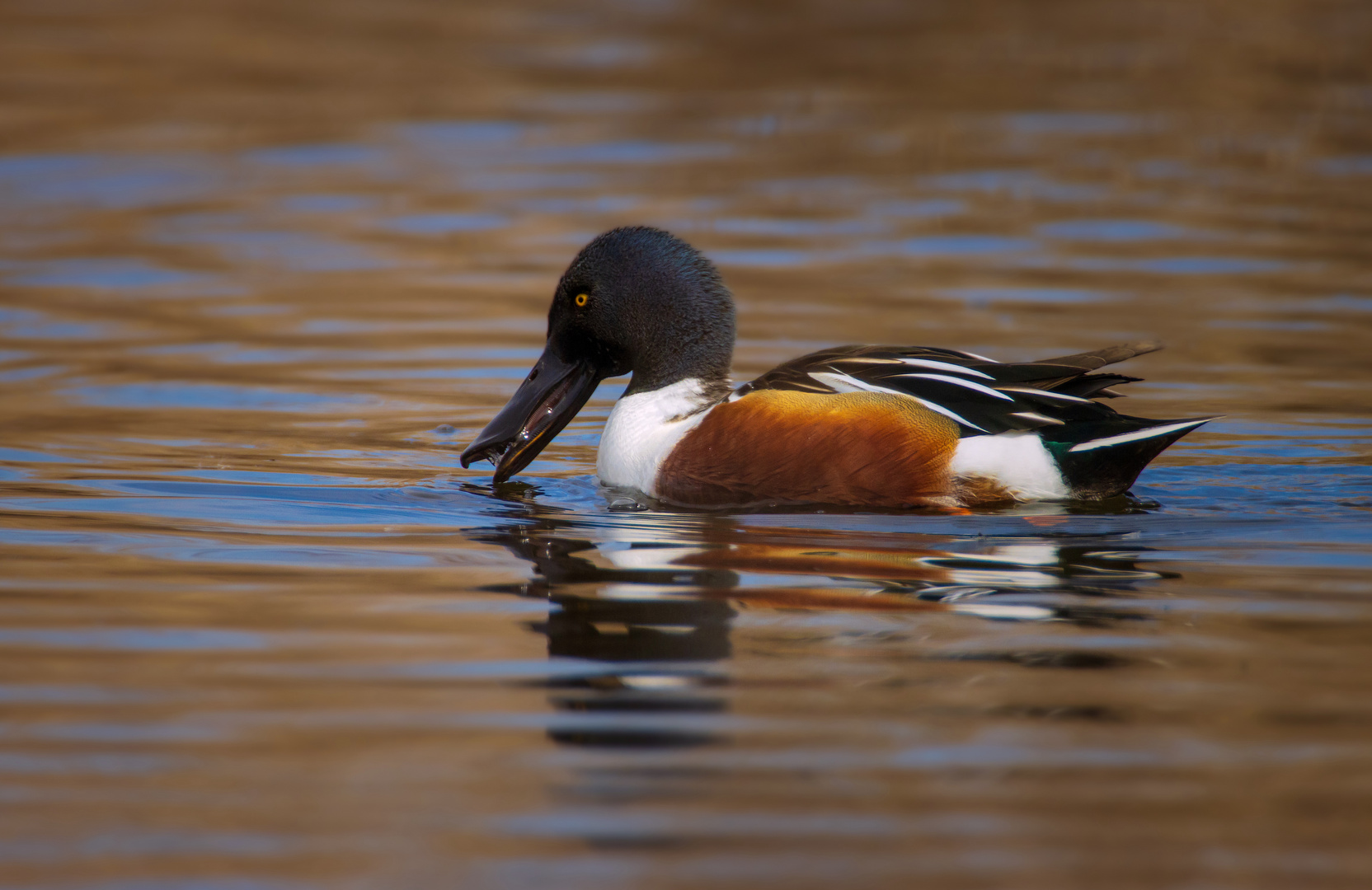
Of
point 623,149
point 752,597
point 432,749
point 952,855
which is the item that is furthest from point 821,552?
point 623,149

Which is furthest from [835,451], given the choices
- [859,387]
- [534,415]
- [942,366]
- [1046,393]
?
[534,415]

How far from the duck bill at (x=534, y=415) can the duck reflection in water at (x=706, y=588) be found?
21.9 inches

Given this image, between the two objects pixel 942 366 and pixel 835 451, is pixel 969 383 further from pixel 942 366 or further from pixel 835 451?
pixel 835 451

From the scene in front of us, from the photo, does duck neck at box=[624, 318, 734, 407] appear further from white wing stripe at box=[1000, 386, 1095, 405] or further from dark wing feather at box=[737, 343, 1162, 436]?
white wing stripe at box=[1000, 386, 1095, 405]

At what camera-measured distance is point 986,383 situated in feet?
20.0

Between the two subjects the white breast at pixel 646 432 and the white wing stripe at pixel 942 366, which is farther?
the white breast at pixel 646 432

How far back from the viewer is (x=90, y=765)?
386cm

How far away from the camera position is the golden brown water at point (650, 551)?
3557mm

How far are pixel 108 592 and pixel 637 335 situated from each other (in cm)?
234

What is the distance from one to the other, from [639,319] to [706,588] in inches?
74.9

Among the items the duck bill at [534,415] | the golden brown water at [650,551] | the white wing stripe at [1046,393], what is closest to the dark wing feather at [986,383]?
the white wing stripe at [1046,393]

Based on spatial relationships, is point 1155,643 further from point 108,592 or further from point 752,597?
point 108,592

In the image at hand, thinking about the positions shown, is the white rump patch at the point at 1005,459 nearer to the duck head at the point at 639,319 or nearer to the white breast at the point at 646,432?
the white breast at the point at 646,432

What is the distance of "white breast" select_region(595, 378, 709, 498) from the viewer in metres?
6.47
